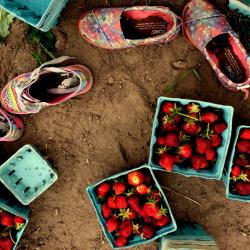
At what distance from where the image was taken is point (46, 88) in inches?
91.4

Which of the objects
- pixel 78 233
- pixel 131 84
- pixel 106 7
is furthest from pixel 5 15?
pixel 78 233

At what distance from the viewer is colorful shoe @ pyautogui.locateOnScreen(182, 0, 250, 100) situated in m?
2.13

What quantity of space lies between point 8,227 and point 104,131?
2.53 ft

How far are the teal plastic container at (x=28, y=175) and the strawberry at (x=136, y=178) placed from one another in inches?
17.2

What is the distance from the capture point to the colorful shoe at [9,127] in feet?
7.53

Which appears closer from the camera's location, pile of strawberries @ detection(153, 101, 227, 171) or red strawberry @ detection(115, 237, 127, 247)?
pile of strawberries @ detection(153, 101, 227, 171)

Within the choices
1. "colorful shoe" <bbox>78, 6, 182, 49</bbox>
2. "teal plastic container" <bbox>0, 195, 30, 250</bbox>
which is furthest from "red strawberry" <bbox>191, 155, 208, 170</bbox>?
"teal plastic container" <bbox>0, 195, 30, 250</bbox>

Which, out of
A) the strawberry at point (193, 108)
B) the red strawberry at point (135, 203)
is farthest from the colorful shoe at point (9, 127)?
the strawberry at point (193, 108)

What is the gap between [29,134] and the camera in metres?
2.45

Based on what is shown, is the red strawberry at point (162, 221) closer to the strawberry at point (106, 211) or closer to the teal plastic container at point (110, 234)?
the teal plastic container at point (110, 234)

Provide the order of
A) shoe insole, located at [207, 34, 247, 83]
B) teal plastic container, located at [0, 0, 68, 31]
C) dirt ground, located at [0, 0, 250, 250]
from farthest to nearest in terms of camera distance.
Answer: dirt ground, located at [0, 0, 250, 250] < shoe insole, located at [207, 34, 247, 83] < teal plastic container, located at [0, 0, 68, 31]

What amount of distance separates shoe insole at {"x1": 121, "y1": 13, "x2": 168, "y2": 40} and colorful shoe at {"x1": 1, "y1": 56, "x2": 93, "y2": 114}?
12.4 inches

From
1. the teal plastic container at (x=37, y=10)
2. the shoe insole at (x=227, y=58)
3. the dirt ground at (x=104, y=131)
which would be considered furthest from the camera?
the dirt ground at (x=104, y=131)

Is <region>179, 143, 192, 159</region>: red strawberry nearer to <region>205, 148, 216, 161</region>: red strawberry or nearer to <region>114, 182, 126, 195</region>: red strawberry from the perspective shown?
<region>205, 148, 216, 161</region>: red strawberry
